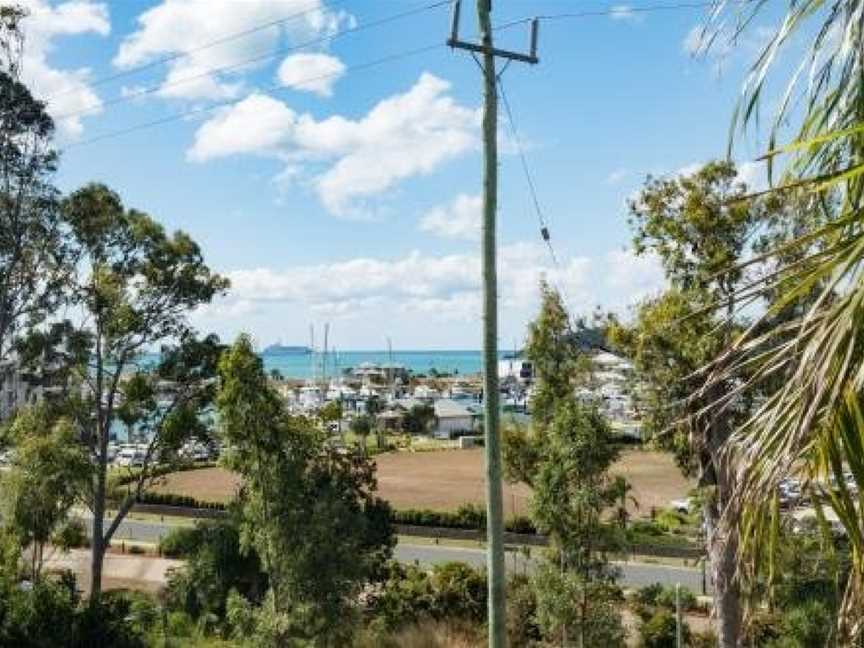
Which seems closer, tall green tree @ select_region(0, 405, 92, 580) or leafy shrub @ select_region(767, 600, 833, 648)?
leafy shrub @ select_region(767, 600, 833, 648)

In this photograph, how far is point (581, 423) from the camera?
58.3 ft

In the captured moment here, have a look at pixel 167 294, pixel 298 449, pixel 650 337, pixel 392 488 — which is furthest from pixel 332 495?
pixel 392 488

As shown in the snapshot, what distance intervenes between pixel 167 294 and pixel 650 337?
623 inches

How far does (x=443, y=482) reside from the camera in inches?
2414

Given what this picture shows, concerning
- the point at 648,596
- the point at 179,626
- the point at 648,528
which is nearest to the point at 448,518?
the point at 648,528

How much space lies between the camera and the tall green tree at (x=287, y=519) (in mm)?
16625

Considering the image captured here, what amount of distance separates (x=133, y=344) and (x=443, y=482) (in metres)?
34.3

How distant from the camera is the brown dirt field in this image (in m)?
52.6

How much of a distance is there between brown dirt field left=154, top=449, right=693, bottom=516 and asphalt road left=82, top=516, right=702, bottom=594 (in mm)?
6746

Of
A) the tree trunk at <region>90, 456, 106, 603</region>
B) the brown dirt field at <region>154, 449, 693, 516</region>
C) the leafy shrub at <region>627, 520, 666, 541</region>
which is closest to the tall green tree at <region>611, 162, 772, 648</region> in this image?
the tree trunk at <region>90, 456, 106, 603</region>

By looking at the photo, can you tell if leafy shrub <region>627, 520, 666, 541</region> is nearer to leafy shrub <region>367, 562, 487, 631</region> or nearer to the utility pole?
leafy shrub <region>367, 562, 487, 631</region>

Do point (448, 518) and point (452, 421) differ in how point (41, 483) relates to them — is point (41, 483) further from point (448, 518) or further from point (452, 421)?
point (452, 421)

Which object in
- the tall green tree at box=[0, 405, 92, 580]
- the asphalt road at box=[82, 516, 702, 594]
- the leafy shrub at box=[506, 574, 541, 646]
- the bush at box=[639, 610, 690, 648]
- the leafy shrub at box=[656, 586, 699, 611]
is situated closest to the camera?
the leafy shrub at box=[506, 574, 541, 646]

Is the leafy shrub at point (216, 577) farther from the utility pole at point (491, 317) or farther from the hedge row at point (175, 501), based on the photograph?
the hedge row at point (175, 501)
